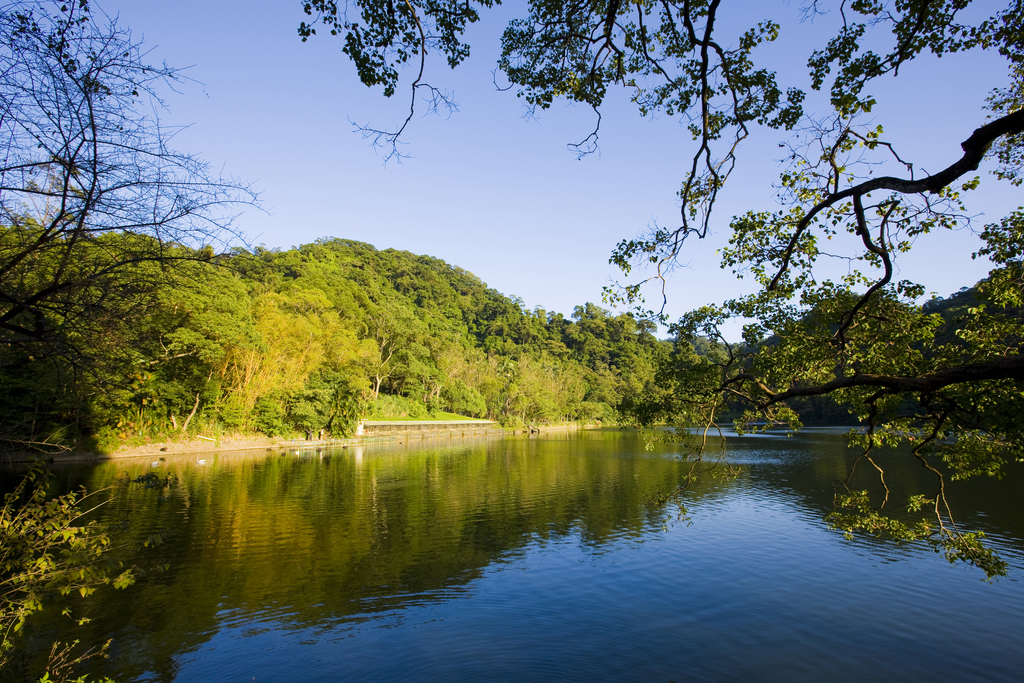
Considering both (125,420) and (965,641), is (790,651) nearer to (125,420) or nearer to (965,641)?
(965,641)

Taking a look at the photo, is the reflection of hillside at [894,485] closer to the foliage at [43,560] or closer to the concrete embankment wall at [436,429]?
the foliage at [43,560]

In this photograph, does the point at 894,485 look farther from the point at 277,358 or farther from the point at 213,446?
the point at 213,446

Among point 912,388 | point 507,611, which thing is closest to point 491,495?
point 507,611

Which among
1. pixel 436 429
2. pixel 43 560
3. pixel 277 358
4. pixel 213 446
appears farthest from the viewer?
pixel 436 429

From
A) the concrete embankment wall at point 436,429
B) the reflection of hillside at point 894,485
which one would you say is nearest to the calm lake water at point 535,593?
the reflection of hillside at point 894,485

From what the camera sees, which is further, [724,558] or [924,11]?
[724,558]

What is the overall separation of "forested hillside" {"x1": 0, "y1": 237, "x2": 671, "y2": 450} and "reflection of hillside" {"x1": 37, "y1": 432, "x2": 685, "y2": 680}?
11.5ft

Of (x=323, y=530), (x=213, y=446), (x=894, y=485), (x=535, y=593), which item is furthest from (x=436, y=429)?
(x=535, y=593)

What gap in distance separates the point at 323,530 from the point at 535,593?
7189 mm

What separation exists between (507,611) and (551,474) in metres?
17.9

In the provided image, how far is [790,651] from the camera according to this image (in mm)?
8492

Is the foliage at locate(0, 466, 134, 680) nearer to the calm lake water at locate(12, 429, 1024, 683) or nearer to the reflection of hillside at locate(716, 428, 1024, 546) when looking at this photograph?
the calm lake water at locate(12, 429, 1024, 683)

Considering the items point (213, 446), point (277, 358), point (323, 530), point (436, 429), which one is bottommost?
point (323, 530)

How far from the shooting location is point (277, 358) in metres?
36.5
